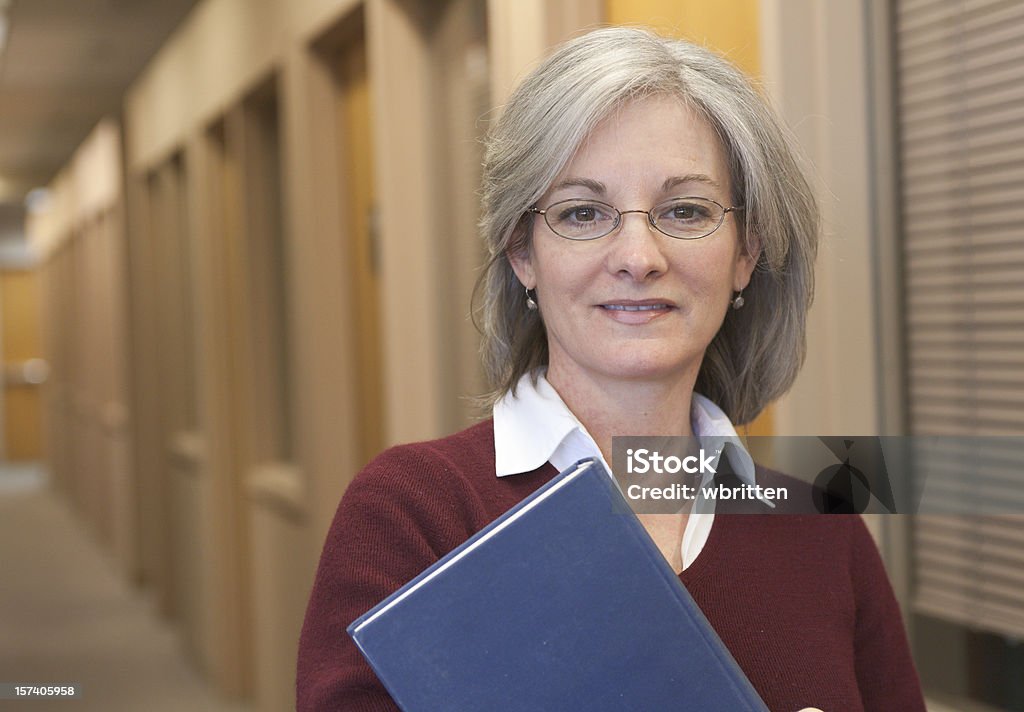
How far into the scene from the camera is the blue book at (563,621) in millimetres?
632

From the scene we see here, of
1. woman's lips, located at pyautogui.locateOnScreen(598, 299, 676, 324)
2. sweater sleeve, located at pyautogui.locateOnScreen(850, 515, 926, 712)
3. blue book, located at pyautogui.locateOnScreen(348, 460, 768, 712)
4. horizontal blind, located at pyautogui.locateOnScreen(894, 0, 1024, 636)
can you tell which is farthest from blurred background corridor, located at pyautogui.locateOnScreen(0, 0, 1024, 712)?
blue book, located at pyautogui.locateOnScreen(348, 460, 768, 712)

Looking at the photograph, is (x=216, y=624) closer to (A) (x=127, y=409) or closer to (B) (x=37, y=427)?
(A) (x=127, y=409)

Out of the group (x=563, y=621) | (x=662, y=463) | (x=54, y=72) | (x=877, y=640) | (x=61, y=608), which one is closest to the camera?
(x=563, y=621)

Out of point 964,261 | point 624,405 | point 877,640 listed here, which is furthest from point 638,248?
point 964,261

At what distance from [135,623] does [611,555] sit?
1.65 metres

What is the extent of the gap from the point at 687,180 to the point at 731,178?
2.1 inches

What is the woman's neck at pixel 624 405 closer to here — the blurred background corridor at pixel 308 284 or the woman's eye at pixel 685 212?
the woman's eye at pixel 685 212

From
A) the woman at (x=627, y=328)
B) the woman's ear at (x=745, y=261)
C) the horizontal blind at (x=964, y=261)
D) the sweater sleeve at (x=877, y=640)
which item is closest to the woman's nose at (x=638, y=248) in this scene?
the woman at (x=627, y=328)

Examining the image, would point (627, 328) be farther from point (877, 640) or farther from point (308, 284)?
point (308, 284)

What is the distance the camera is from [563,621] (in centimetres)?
65

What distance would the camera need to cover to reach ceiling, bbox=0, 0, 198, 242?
1.56m

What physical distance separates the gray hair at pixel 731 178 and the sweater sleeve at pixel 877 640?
16 centimetres

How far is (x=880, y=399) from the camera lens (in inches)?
53.7

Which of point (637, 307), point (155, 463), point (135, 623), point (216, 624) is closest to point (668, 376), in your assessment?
point (637, 307)
